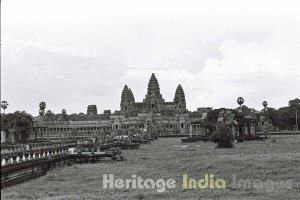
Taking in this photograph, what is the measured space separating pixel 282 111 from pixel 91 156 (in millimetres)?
138604

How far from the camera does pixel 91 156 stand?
189ft

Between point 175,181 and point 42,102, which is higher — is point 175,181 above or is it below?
below

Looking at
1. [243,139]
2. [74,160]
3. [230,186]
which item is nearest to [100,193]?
[230,186]

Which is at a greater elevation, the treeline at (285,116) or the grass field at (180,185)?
the treeline at (285,116)

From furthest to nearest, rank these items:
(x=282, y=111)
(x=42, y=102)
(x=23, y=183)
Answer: (x=282, y=111) → (x=42, y=102) → (x=23, y=183)

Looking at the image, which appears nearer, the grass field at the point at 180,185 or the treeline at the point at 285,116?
the grass field at the point at 180,185

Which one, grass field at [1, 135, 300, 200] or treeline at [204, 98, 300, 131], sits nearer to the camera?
grass field at [1, 135, 300, 200]

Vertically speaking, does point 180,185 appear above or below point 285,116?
below

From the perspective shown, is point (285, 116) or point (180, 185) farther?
point (285, 116)

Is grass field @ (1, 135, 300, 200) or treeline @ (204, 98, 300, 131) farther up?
treeline @ (204, 98, 300, 131)

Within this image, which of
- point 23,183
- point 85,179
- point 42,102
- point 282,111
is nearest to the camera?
point 23,183

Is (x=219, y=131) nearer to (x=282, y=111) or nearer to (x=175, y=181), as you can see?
(x=175, y=181)

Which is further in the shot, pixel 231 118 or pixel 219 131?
pixel 231 118

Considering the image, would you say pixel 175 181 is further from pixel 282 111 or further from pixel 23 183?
pixel 282 111
